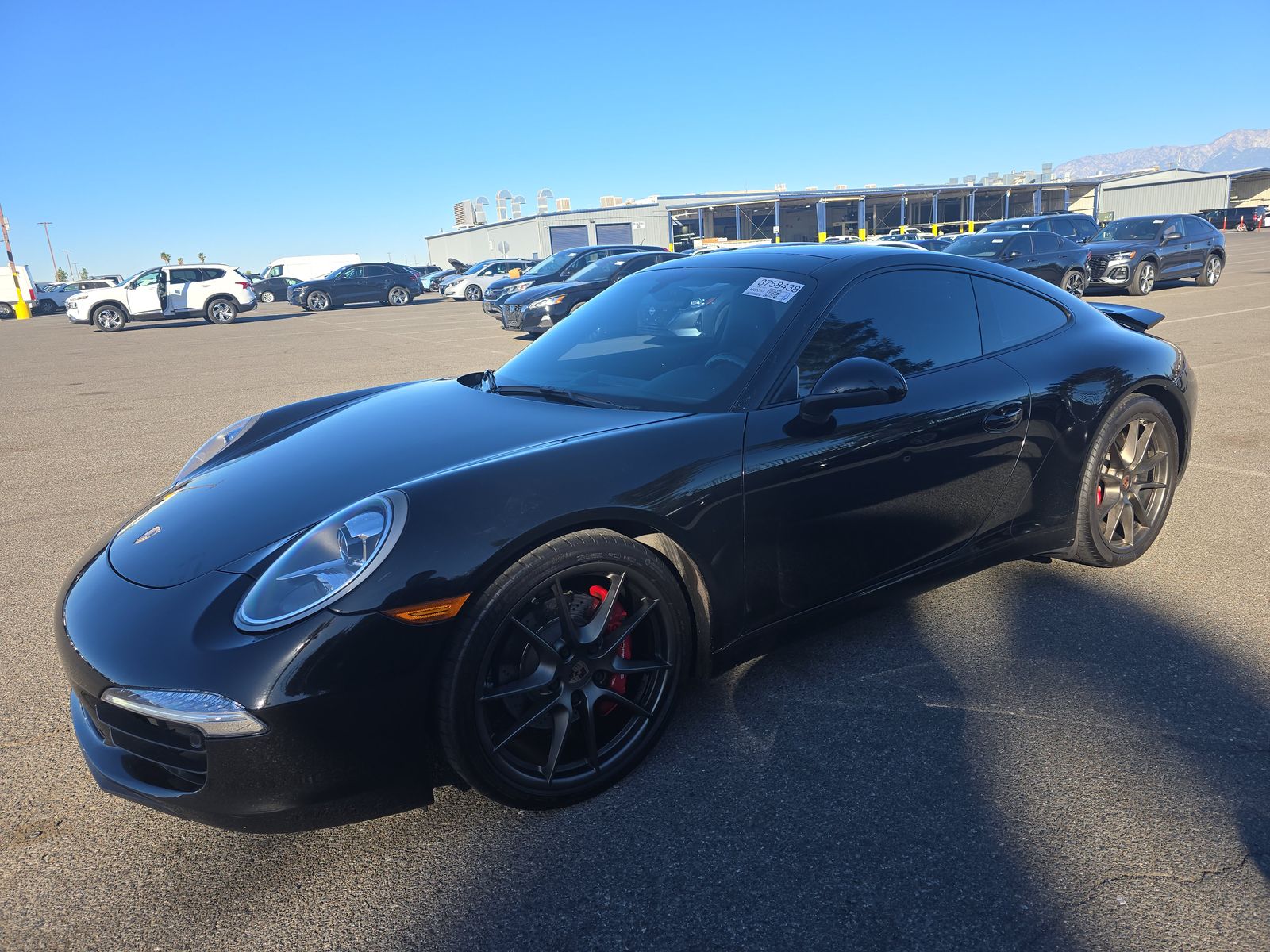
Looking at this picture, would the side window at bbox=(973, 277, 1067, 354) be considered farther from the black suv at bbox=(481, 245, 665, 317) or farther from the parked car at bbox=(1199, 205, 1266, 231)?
the parked car at bbox=(1199, 205, 1266, 231)

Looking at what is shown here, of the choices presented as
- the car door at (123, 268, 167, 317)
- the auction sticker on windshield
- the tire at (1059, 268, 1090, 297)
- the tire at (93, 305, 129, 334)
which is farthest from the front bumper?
the car door at (123, 268, 167, 317)

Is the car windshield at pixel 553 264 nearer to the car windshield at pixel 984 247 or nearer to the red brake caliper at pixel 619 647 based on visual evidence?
the car windshield at pixel 984 247

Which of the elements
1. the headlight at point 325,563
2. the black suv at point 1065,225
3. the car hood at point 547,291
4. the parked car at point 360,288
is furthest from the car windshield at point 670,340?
the parked car at point 360,288

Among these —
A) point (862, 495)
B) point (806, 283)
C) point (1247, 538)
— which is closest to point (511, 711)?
point (862, 495)

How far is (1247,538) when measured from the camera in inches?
161

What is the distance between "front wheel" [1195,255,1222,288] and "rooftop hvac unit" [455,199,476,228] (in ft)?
212

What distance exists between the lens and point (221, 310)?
25.6 metres

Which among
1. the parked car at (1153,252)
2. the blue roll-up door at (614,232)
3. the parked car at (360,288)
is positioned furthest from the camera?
the blue roll-up door at (614,232)

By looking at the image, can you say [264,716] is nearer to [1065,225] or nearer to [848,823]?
[848,823]

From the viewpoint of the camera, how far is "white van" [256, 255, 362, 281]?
50.9 meters

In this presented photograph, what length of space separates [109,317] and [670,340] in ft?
85.3

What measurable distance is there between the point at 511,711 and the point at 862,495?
51.3 inches

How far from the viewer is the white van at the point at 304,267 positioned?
50.9 m

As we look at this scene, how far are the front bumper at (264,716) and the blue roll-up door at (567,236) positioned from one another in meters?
60.8
